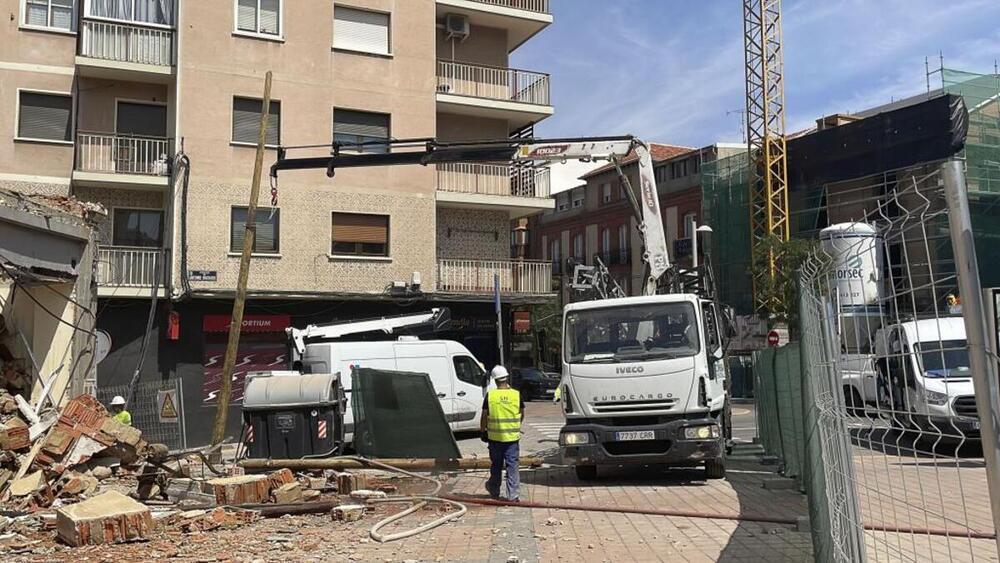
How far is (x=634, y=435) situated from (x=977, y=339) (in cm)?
910

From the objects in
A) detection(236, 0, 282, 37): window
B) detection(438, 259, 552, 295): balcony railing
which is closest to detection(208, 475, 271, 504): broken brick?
detection(438, 259, 552, 295): balcony railing

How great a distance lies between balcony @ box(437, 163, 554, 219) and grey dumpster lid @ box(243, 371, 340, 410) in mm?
11234

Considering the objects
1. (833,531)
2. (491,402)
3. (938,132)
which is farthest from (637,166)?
(938,132)

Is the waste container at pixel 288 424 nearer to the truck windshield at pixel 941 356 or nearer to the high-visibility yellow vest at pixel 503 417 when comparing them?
the high-visibility yellow vest at pixel 503 417

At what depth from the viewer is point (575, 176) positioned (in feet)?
176

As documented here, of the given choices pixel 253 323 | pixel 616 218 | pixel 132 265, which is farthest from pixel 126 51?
pixel 616 218

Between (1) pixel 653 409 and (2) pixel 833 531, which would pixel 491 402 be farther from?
(2) pixel 833 531

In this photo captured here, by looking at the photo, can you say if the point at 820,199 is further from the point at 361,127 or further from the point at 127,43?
A: the point at 127,43

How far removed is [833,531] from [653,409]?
Result: 6.28m

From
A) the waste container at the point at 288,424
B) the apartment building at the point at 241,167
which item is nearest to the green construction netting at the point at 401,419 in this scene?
the waste container at the point at 288,424

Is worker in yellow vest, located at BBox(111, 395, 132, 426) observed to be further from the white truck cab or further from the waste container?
the white truck cab

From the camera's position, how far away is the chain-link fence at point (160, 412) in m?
17.9

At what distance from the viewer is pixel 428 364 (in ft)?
66.4

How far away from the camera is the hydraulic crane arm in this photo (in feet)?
47.8
